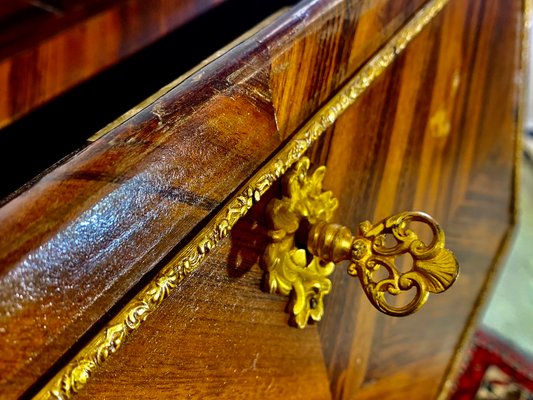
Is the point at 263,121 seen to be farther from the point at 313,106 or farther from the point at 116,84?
the point at 116,84

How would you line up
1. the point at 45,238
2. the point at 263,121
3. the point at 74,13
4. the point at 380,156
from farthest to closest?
the point at 74,13
the point at 380,156
the point at 263,121
the point at 45,238

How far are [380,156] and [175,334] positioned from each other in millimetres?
288

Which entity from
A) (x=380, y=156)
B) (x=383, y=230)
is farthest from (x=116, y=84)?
(x=383, y=230)

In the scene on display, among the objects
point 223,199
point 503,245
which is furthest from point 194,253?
point 503,245

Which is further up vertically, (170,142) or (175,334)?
(170,142)

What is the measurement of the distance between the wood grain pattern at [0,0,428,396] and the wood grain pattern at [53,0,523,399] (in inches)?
1.9

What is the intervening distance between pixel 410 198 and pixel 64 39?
41 cm

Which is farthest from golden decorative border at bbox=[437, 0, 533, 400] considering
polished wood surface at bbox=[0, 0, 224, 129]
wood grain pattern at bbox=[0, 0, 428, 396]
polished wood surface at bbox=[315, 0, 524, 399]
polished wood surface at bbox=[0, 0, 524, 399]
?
wood grain pattern at bbox=[0, 0, 428, 396]

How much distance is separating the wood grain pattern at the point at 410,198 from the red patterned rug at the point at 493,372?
0.63 ft

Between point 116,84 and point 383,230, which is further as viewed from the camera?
point 116,84

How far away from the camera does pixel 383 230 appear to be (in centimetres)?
41

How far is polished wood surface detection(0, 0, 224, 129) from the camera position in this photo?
25.9 inches

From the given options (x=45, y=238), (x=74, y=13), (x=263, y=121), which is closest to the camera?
(x=45, y=238)

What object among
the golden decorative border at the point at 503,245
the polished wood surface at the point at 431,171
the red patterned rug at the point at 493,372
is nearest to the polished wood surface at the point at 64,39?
the polished wood surface at the point at 431,171
